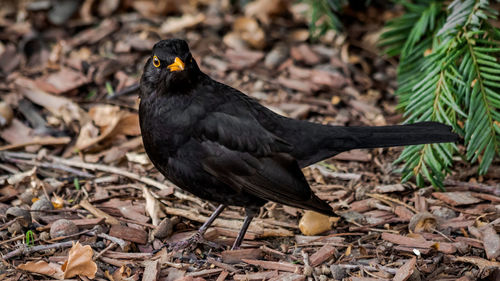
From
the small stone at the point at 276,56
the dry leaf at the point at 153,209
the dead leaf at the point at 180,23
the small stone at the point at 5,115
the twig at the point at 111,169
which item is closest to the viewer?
the dry leaf at the point at 153,209

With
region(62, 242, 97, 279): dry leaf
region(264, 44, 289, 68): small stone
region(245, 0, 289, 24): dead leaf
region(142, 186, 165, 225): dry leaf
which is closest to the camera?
region(62, 242, 97, 279): dry leaf

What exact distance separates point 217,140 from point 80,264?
1.02 meters

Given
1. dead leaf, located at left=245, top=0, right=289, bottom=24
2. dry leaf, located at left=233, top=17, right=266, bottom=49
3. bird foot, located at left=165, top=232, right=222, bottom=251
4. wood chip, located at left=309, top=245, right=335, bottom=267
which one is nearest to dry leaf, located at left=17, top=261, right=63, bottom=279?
bird foot, located at left=165, top=232, right=222, bottom=251

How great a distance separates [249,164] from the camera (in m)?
3.49

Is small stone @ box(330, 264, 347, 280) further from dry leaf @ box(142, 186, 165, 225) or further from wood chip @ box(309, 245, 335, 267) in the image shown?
dry leaf @ box(142, 186, 165, 225)

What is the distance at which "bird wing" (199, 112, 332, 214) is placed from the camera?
3432 mm

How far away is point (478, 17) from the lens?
3.72 meters

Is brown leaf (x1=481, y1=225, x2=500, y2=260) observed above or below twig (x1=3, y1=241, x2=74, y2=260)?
above

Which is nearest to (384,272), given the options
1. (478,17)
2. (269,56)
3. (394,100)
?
(478,17)

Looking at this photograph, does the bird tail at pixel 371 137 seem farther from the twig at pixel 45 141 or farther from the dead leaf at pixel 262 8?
the dead leaf at pixel 262 8

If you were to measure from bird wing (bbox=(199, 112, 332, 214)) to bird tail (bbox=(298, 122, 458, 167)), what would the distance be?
23 cm

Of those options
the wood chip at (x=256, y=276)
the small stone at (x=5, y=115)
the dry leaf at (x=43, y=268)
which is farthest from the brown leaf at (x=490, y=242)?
the small stone at (x=5, y=115)

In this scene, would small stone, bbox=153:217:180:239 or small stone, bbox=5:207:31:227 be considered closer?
small stone, bbox=5:207:31:227

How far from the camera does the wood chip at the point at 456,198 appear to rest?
3.87m
